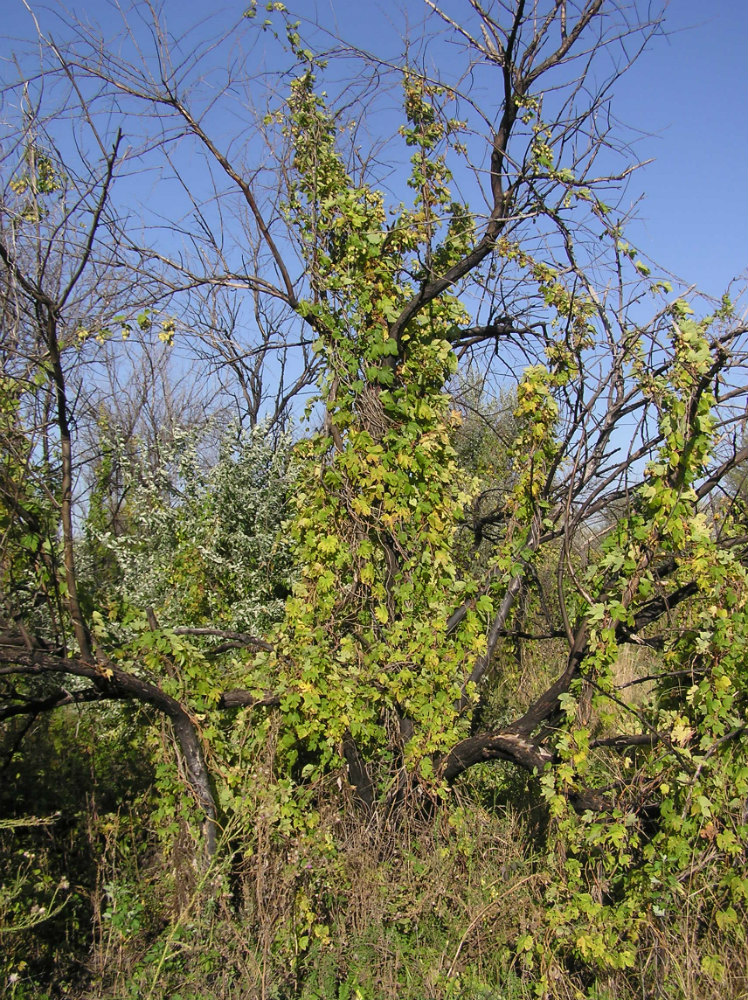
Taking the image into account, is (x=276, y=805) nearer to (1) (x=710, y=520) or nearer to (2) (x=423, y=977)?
(2) (x=423, y=977)

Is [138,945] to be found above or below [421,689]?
below

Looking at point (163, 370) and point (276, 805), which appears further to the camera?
point (163, 370)

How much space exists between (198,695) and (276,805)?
0.84 metres

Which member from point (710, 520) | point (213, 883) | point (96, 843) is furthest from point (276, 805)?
point (710, 520)

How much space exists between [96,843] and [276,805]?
240cm

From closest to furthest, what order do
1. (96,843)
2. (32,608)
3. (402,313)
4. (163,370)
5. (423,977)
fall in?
(423,977) < (32,608) < (402,313) < (96,843) < (163,370)

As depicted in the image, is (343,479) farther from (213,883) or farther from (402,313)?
(213,883)

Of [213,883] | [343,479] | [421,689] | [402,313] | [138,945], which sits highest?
[402,313]

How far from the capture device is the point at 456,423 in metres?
5.42

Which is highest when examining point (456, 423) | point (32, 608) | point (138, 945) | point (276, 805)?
point (456, 423)

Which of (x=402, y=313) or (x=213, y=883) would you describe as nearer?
(x=213, y=883)

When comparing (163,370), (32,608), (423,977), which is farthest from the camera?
(163,370)

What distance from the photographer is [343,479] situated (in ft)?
16.7

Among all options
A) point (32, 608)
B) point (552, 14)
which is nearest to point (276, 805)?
point (32, 608)
